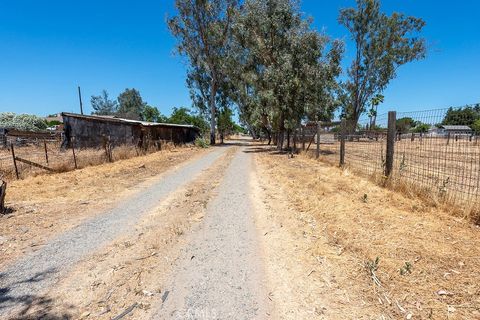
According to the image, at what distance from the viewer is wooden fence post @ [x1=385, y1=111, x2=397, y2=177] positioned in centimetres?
747

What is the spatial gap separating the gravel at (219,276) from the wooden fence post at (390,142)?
411cm

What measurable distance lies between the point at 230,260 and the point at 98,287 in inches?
65.1

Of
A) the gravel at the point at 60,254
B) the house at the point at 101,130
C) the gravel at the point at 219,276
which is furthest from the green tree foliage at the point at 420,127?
Result: the house at the point at 101,130

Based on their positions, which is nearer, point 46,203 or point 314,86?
point 46,203

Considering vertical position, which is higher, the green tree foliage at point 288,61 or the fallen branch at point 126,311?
the green tree foliage at point 288,61

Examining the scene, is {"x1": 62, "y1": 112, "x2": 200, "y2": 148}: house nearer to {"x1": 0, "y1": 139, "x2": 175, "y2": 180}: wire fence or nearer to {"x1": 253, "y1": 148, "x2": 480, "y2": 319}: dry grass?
{"x1": 0, "y1": 139, "x2": 175, "y2": 180}: wire fence

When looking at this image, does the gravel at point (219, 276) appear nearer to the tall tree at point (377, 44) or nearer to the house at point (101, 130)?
the house at point (101, 130)

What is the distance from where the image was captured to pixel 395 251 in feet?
13.3

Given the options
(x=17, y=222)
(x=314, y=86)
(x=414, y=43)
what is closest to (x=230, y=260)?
(x=17, y=222)

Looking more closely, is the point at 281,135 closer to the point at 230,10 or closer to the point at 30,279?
the point at 230,10

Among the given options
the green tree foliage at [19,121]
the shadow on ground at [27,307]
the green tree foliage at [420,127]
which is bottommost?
the shadow on ground at [27,307]

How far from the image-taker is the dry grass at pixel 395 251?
3039 millimetres

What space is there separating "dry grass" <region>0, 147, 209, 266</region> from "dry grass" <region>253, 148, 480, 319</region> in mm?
4431

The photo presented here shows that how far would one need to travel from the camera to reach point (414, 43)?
4006 centimetres
